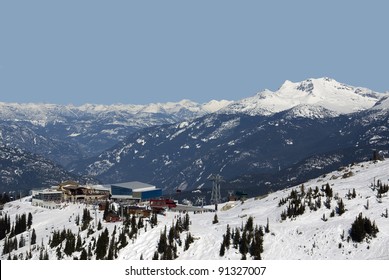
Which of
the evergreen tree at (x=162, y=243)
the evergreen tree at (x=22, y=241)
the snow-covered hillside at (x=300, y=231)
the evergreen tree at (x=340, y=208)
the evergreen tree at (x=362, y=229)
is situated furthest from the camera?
the evergreen tree at (x=22, y=241)

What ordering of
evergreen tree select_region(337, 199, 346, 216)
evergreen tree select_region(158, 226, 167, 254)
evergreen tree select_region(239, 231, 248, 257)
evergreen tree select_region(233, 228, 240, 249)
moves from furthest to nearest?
1. evergreen tree select_region(337, 199, 346, 216)
2. evergreen tree select_region(158, 226, 167, 254)
3. evergreen tree select_region(233, 228, 240, 249)
4. evergreen tree select_region(239, 231, 248, 257)

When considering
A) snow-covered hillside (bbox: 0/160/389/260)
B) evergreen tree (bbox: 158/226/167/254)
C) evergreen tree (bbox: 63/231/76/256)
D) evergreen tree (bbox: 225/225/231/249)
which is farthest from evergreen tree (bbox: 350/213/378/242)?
evergreen tree (bbox: 63/231/76/256)

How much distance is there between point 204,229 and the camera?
125812 millimetres

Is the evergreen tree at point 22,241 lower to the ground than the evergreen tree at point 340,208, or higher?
lower

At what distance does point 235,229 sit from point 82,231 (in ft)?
145

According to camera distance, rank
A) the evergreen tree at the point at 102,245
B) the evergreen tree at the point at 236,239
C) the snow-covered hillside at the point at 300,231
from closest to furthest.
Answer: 1. the snow-covered hillside at the point at 300,231
2. the evergreen tree at the point at 236,239
3. the evergreen tree at the point at 102,245

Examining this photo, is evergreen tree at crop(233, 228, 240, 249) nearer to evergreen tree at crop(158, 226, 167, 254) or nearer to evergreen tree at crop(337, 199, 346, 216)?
evergreen tree at crop(158, 226, 167, 254)

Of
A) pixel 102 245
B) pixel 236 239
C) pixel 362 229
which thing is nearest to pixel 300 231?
pixel 236 239

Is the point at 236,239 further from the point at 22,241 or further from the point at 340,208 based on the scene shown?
the point at 22,241

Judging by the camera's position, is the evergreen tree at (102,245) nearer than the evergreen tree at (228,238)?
No

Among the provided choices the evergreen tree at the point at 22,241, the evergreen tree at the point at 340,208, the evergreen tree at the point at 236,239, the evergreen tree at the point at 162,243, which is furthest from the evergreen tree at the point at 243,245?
the evergreen tree at the point at 22,241

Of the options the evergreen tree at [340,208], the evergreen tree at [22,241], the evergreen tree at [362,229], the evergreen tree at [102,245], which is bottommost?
the evergreen tree at [22,241]

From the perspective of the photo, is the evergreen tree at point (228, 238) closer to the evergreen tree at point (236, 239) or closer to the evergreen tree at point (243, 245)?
the evergreen tree at point (236, 239)

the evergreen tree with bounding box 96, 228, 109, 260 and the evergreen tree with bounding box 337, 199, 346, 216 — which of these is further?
the evergreen tree with bounding box 337, 199, 346, 216
